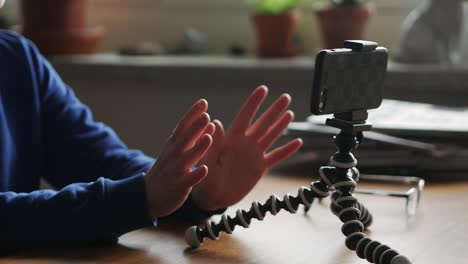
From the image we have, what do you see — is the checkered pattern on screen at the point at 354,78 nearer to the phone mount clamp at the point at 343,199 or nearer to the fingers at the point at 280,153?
the phone mount clamp at the point at 343,199

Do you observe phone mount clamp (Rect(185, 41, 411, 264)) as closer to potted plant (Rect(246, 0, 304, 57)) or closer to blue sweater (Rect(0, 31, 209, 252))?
blue sweater (Rect(0, 31, 209, 252))

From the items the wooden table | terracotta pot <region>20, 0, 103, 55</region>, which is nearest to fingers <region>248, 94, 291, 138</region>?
the wooden table

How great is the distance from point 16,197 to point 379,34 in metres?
1.43

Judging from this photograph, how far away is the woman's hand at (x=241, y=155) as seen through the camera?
3.47 feet

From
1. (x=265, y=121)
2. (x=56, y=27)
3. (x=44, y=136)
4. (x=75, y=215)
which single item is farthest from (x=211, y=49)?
(x=75, y=215)

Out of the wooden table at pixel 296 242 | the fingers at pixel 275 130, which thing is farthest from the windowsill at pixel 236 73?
the fingers at pixel 275 130

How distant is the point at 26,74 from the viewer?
1392 millimetres

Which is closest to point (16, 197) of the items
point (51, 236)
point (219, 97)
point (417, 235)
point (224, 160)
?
point (51, 236)

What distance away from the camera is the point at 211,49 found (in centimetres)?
240

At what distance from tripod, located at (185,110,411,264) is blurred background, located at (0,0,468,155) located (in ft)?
3.70

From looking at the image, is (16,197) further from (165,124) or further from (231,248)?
(165,124)

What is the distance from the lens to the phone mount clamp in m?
0.83

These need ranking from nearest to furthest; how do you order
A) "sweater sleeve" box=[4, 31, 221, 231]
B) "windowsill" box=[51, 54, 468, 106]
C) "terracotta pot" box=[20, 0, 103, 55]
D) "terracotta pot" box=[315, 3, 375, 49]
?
"sweater sleeve" box=[4, 31, 221, 231] → "windowsill" box=[51, 54, 468, 106] → "terracotta pot" box=[315, 3, 375, 49] → "terracotta pot" box=[20, 0, 103, 55]

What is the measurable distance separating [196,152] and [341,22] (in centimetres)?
126
